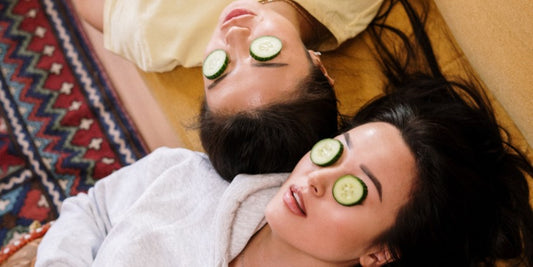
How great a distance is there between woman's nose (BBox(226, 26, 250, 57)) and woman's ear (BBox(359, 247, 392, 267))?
0.61 metres

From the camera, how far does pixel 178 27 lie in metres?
1.59

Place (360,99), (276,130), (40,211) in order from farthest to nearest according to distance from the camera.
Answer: (40,211) → (360,99) → (276,130)

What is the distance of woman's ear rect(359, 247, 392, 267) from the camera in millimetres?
1135

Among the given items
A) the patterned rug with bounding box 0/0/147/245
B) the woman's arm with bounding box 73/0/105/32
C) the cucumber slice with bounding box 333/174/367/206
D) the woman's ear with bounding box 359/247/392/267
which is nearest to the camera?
the cucumber slice with bounding box 333/174/367/206

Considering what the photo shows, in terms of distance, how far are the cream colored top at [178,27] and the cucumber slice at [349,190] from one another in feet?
2.04

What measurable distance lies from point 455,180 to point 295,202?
395 mm

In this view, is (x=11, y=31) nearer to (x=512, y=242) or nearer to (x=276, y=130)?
(x=276, y=130)

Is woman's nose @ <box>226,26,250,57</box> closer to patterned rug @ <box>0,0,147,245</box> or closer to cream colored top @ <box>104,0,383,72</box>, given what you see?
cream colored top @ <box>104,0,383,72</box>

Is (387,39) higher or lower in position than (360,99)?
higher

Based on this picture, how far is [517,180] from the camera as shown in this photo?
1.28m

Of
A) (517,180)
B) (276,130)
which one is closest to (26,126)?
(276,130)

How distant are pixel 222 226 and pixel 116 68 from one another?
3.51ft

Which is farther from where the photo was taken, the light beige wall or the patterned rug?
the patterned rug

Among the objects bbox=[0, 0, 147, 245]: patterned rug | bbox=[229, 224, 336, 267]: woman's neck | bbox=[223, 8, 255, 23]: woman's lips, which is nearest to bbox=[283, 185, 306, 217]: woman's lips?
bbox=[229, 224, 336, 267]: woman's neck
